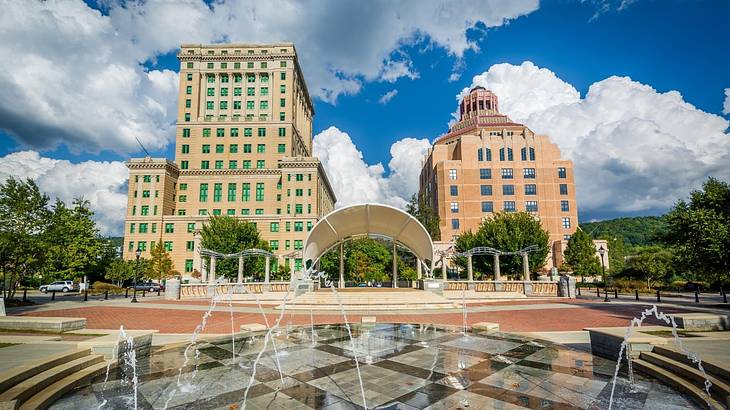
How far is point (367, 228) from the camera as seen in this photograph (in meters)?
34.0

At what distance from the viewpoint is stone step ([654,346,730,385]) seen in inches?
221

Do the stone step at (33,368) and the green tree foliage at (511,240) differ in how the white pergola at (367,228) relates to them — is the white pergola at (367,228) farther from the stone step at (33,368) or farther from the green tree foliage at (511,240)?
the stone step at (33,368)

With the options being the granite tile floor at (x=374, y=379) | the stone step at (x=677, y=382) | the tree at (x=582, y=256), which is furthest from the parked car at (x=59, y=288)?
the tree at (x=582, y=256)

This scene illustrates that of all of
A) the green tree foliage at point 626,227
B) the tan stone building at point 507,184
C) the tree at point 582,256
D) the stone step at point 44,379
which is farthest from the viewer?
the green tree foliage at point 626,227

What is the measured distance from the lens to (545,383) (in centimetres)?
633

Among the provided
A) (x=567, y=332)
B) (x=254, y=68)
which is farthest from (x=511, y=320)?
(x=254, y=68)

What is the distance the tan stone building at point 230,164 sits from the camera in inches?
2672

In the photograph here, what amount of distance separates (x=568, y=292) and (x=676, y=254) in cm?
790

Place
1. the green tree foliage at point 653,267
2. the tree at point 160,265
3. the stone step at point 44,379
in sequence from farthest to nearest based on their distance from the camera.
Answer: the tree at point 160,265, the green tree foliage at point 653,267, the stone step at point 44,379

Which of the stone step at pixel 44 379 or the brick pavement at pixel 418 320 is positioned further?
the brick pavement at pixel 418 320

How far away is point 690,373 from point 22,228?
3159 centimetres

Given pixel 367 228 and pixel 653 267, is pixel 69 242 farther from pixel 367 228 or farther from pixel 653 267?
pixel 653 267

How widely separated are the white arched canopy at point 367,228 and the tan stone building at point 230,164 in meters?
34.8

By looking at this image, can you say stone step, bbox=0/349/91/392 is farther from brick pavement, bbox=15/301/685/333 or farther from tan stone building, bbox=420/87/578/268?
tan stone building, bbox=420/87/578/268
